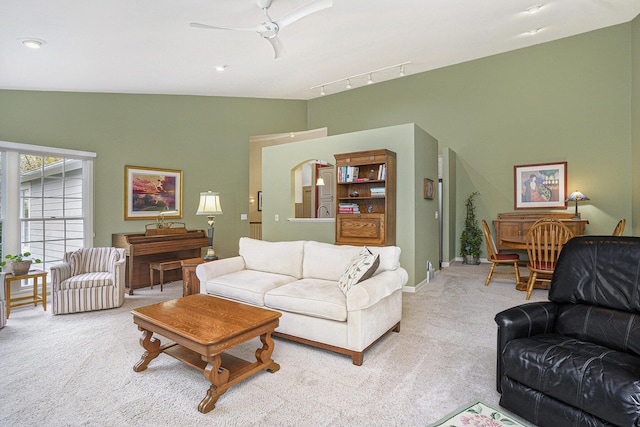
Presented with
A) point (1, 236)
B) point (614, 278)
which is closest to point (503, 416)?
point (614, 278)

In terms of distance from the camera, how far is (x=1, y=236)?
4320mm

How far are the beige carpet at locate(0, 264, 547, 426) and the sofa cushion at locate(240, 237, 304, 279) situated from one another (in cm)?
91

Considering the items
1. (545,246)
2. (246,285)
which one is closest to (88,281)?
(246,285)

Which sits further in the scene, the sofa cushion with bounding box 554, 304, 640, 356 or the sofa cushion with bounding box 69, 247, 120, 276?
the sofa cushion with bounding box 69, 247, 120, 276

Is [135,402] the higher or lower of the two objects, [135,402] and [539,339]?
the lower

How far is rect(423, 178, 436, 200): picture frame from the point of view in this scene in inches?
205

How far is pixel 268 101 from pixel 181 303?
562 cm

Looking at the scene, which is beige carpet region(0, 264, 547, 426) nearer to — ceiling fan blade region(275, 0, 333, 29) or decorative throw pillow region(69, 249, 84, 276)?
decorative throw pillow region(69, 249, 84, 276)

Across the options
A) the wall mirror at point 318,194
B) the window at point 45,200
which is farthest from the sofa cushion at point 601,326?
the wall mirror at point 318,194

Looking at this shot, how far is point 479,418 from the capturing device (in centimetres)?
188

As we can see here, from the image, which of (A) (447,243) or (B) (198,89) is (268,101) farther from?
(A) (447,243)

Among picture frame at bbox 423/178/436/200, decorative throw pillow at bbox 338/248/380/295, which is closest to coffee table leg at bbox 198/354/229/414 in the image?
decorative throw pillow at bbox 338/248/380/295

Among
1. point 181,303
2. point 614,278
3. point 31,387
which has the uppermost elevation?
point 614,278

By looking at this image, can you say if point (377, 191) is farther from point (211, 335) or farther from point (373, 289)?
point (211, 335)
